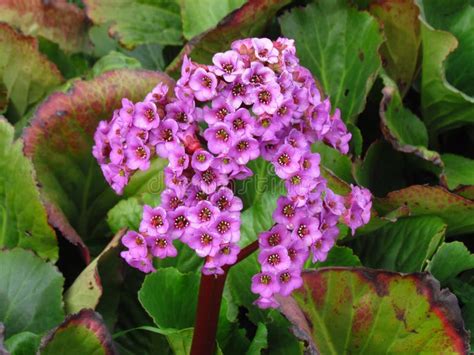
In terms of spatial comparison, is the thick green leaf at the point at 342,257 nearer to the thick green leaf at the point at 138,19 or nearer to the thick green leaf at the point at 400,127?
the thick green leaf at the point at 400,127

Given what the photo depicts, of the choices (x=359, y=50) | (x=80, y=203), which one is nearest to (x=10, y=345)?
(x=80, y=203)

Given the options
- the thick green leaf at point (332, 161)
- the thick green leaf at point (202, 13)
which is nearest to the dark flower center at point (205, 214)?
the thick green leaf at point (332, 161)

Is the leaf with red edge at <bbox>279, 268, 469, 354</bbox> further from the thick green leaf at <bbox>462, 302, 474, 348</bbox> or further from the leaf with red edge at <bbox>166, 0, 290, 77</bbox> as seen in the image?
the leaf with red edge at <bbox>166, 0, 290, 77</bbox>

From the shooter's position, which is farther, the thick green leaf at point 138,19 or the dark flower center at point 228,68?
the thick green leaf at point 138,19

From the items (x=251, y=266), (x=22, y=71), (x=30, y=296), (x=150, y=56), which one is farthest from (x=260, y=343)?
(x=150, y=56)

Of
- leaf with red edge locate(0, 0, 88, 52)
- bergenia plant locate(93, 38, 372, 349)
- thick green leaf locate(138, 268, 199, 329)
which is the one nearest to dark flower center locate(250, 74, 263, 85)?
bergenia plant locate(93, 38, 372, 349)

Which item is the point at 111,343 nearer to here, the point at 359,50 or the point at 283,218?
the point at 283,218

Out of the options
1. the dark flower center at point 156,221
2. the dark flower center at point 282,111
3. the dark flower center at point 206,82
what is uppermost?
the dark flower center at point 206,82
